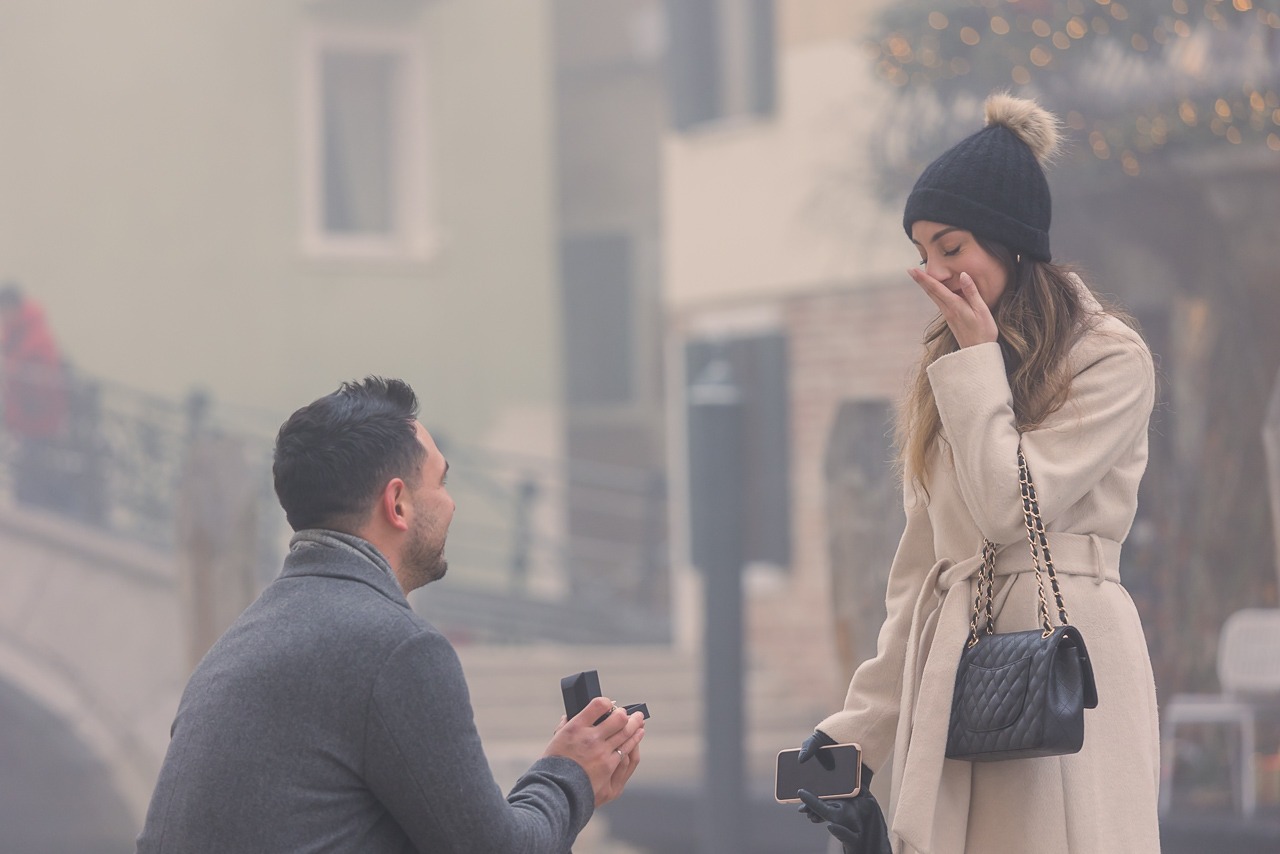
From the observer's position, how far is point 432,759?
205 centimetres

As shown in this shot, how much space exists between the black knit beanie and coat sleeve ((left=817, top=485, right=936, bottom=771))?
374 mm

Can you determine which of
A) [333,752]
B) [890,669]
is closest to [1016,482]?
[890,669]

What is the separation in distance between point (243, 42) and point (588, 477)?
4.88 m

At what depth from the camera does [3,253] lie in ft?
45.7

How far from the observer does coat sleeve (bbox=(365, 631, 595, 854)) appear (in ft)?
6.73

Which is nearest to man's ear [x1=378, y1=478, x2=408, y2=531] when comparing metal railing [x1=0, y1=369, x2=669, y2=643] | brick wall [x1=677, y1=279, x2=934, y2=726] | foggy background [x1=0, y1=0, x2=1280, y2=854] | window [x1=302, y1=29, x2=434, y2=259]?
foggy background [x1=0, y1=0, x2=1280, y2=854]

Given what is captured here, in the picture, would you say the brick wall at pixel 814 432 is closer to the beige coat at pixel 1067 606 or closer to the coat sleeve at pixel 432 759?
the beige coat at pixel 1067 606

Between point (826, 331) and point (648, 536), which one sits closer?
point (826, 331)

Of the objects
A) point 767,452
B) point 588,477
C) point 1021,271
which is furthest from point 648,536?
point 1021,271

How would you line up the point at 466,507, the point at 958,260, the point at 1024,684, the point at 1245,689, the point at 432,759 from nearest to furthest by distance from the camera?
the point at 432,759 < the point at 1024,684 < the point at 958,260 < the point at 1245,689 < the point at 466,507

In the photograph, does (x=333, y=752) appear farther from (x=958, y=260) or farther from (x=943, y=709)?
(x=958, y=260)

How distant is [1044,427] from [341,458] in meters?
0.86

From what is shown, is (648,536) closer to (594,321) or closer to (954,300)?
(594,321)

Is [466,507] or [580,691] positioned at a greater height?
[580,691]
